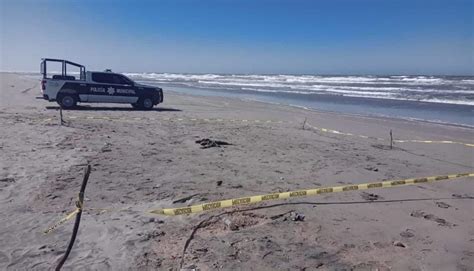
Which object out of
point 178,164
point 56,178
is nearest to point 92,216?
point 56,178

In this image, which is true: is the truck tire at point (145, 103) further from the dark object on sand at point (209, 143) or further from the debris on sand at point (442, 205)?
the debris on sand at point (442, 205)

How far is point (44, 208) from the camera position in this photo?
5.71 m

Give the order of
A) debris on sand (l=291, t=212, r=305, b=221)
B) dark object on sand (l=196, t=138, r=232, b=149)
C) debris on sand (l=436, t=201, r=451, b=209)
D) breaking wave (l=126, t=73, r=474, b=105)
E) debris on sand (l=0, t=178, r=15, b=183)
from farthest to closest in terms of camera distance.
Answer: breaking wave (l=126, t=73, r=474, b=105)
dark object on sand (l=196, t=138, r=232, b=149)
debris on sand (l=0, t=178, r=15, b=183)
debris on sand (l=436, t=201, r=451, b=209)
debris on sand (l=291, t=212, r=305, b=221)

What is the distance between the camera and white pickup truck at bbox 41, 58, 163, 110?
18.0 metres

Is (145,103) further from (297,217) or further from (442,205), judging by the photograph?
(442,205)

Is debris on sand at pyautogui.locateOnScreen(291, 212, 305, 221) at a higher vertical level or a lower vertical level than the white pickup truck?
lower

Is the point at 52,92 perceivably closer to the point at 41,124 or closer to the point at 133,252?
the point at 41,124

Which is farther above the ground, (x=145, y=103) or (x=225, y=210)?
(x=145, y=103)

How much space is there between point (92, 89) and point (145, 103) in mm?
2504

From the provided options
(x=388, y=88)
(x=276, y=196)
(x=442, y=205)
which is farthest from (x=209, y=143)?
(x=388, y=88)

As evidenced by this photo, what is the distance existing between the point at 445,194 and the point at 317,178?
217 cm

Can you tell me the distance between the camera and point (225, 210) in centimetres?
575

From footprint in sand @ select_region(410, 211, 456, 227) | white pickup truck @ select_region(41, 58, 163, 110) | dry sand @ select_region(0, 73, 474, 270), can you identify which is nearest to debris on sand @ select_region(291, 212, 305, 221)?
dry sand @ select_region(0, 73, 474, 270)

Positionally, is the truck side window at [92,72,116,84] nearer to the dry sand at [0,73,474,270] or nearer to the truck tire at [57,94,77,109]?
the truck tire at [57,94,77,109]
